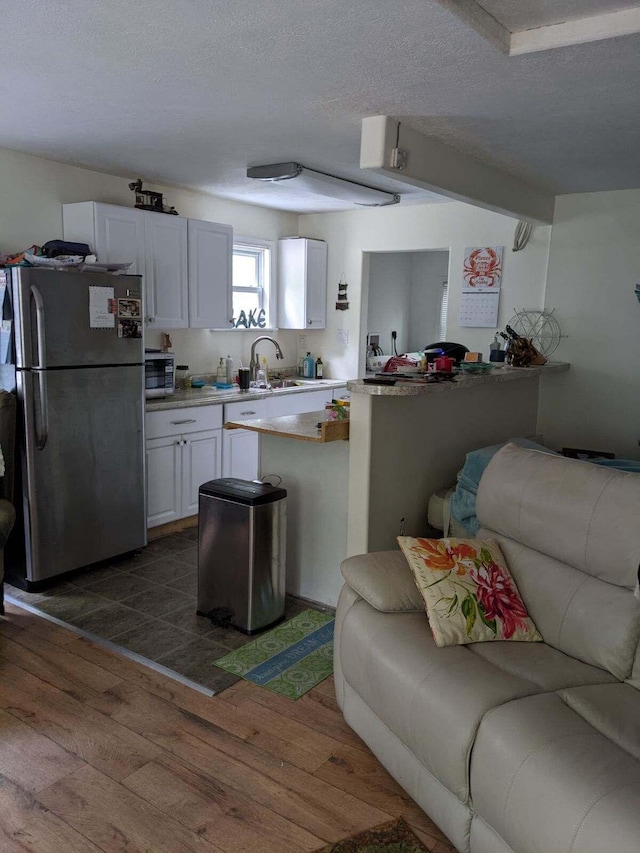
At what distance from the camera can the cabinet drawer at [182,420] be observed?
165 inches

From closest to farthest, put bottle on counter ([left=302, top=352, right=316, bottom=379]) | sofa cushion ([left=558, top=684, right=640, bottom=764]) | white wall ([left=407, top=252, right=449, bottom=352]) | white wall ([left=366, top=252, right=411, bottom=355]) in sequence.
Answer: sofa cushion ([left=558, top=684, right=640, bottom=764]), bottle on counter ([left=302, top=352, right=316, bottom=379]), white wall ([left=366, top=252, right=411, bottom=355]), white wall ([left=407, top=252, right=449, bottom=352])

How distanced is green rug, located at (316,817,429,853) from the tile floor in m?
0.91

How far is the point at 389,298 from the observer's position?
7.81 m

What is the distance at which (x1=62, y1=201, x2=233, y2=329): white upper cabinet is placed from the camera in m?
4.09

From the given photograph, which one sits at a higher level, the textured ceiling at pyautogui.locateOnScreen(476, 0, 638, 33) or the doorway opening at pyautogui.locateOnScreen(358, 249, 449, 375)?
the textured ceiling at pyautogui.locateOnScreen(476, 0, 638, 33)

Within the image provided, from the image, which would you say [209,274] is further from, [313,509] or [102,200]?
[313,509]

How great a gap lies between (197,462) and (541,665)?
302 cm

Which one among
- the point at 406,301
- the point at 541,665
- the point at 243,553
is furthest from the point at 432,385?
the point at 406,301

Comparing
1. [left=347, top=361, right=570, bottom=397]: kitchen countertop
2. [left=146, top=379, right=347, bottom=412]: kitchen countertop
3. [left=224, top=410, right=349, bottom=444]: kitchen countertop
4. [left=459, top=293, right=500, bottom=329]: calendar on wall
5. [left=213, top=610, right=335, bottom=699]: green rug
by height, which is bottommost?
[left=213, top=610, right=335, bottom=699]: green rug

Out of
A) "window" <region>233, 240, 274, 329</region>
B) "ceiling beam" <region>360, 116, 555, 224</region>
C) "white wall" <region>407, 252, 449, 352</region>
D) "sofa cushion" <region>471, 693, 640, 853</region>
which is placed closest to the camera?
"sofa cushion" <region>471, 693, 640, 853</region>

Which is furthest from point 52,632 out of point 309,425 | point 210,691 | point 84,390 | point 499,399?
point 499,399

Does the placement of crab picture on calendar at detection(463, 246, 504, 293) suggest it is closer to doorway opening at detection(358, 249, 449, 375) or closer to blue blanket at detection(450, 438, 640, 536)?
blue blanket at detection(450, 438, 640, 536)

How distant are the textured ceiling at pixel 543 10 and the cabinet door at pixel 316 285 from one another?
3797 millimetres

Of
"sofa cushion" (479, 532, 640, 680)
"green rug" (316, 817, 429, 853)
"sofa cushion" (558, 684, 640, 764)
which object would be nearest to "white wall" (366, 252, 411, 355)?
"sofa cushion" (479, 532, 640, 680)
